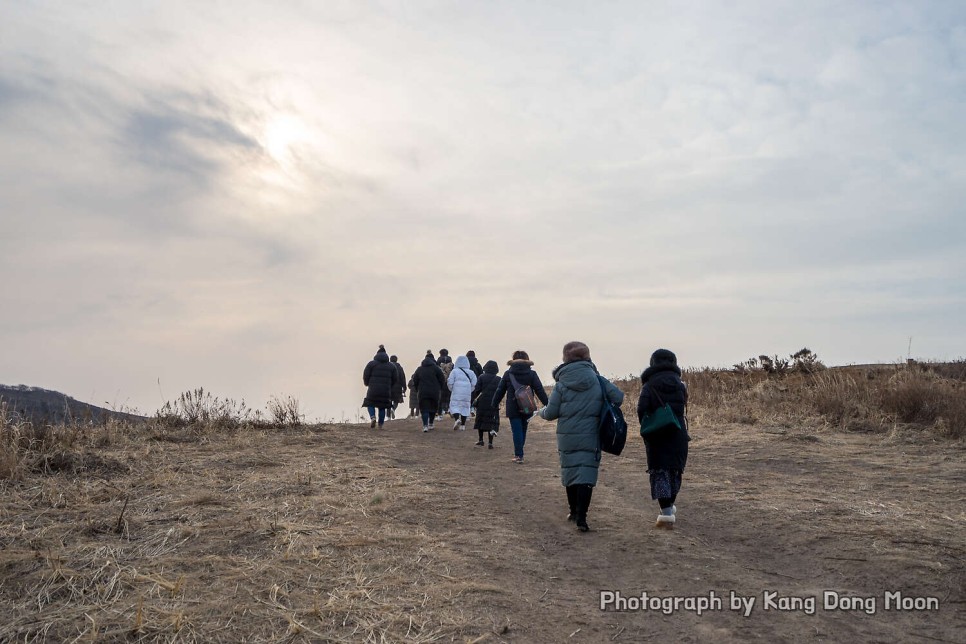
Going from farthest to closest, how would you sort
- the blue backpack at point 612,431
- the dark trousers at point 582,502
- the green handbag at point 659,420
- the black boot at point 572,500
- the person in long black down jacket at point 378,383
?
the person in long black down jacket at point 378,383 → the black boot at point 572,500 → the blue backpack at point 612,431 → the dark trousers at point 582,502 → the green handbag at point 659,420

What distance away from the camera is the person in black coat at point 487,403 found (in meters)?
15.7

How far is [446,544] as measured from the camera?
707cm

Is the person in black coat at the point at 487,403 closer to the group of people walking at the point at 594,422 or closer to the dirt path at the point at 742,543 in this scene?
the dirt path at the point at 742,543

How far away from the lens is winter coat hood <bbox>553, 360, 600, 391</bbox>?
8.26 metres

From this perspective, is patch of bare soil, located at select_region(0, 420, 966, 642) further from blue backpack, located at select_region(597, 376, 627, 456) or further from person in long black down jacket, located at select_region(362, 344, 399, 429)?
person in long black down jacket, located at select_region(362, 344, 399, 429)

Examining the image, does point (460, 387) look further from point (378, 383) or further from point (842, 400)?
point (842, 400)

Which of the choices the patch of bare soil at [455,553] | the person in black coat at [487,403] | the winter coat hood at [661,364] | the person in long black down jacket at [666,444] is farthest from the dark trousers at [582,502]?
the person in black coat at [487,403]

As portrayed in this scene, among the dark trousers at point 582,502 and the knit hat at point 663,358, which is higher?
the knit hat at point 663,358

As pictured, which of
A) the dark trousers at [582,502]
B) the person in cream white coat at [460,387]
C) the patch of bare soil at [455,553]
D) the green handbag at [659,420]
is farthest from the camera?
the person in cream white coat at [460,387]

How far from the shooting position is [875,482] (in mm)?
10234

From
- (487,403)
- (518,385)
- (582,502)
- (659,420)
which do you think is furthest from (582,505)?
(487,403)

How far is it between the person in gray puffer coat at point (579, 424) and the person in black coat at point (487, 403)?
7.09 meters

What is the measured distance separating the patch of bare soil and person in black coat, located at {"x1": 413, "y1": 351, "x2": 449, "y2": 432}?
8.41m

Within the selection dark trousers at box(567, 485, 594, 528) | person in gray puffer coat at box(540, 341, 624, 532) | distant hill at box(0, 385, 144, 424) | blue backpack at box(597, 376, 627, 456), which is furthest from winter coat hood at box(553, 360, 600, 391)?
distant hill at box(0, 385, 144, 424)
